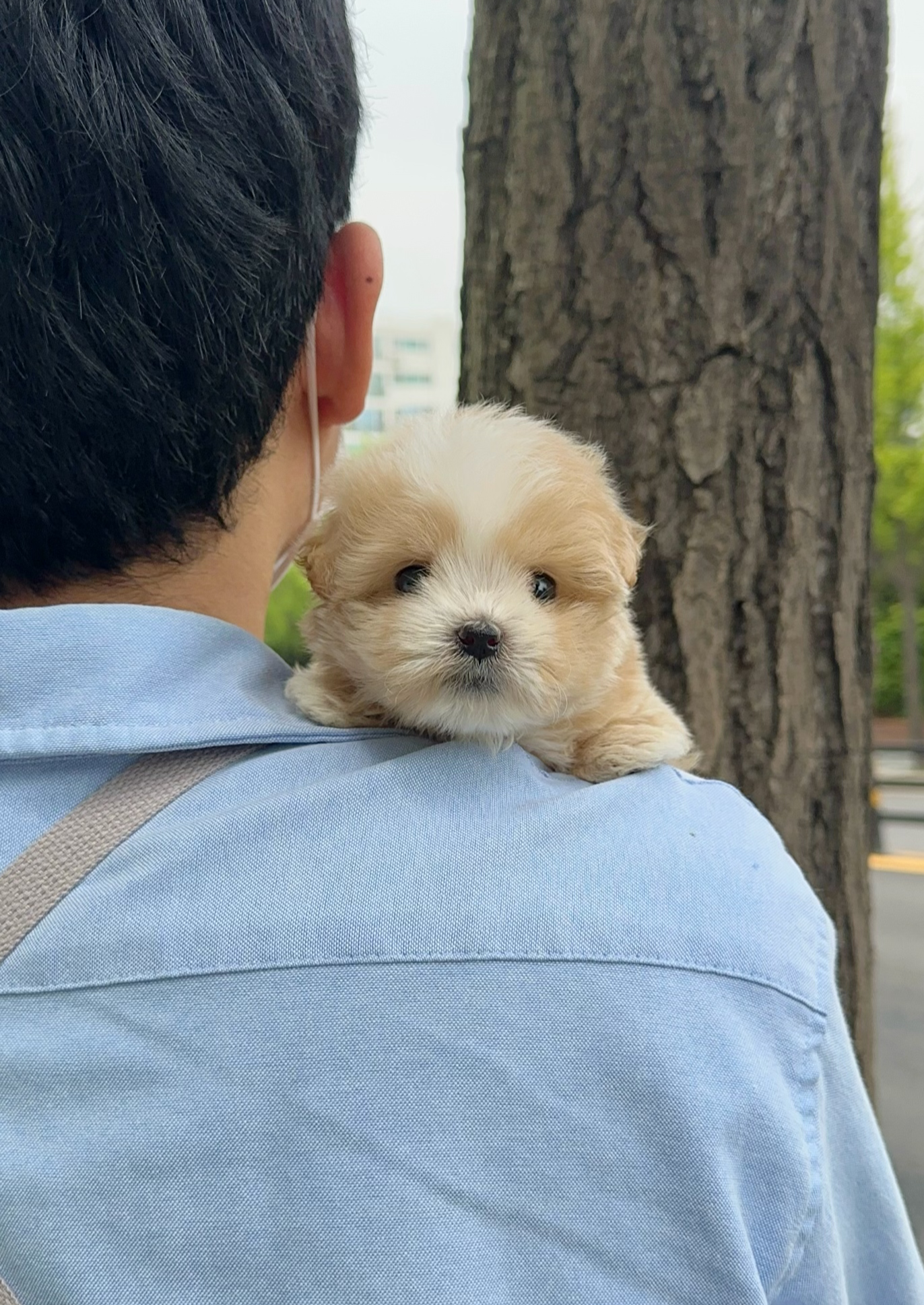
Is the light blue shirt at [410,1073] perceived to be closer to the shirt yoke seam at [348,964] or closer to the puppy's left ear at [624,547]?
the shirt yoke seam at [348,964]

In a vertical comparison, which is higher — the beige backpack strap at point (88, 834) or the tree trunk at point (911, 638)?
the beige backpack strap at point (88, 834)

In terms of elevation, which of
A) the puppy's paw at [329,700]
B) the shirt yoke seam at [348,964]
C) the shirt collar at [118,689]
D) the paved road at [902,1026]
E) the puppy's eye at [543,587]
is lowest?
the paved road at [902,1026]

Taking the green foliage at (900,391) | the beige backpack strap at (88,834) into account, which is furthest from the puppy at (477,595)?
the green foliage at (900,391)

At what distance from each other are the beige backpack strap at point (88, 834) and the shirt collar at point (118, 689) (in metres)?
0.02

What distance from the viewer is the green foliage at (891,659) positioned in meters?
21.8

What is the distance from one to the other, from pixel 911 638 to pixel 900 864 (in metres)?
8.71

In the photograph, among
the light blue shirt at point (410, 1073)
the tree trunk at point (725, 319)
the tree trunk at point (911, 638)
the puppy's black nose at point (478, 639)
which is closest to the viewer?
the light blue shirt at point (410, 1073)

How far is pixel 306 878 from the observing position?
87 centimetres

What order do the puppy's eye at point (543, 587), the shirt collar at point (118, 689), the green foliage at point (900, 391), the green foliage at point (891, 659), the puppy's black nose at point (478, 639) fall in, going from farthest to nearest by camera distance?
the green foliage at point (891, 659)
the green foliage at point (900, 391)
the puppy's eye at point (543, 587)
the puppy's black nose at point (478, 639)
the shirt collar at point (118, 689)

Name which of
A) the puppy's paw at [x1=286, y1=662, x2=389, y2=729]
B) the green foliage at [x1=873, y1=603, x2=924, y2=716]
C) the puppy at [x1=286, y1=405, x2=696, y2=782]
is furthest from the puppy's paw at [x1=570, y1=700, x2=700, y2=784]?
the green foliage at [x1=873, y1=603, x2=924, y2=716]

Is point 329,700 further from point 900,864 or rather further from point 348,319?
point 900,864

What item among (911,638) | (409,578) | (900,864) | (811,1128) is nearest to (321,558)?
(409,578)

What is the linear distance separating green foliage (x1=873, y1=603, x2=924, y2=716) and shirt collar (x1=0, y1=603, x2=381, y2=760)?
73.6 ft

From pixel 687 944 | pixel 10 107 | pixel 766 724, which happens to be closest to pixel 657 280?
pixel 766 724
